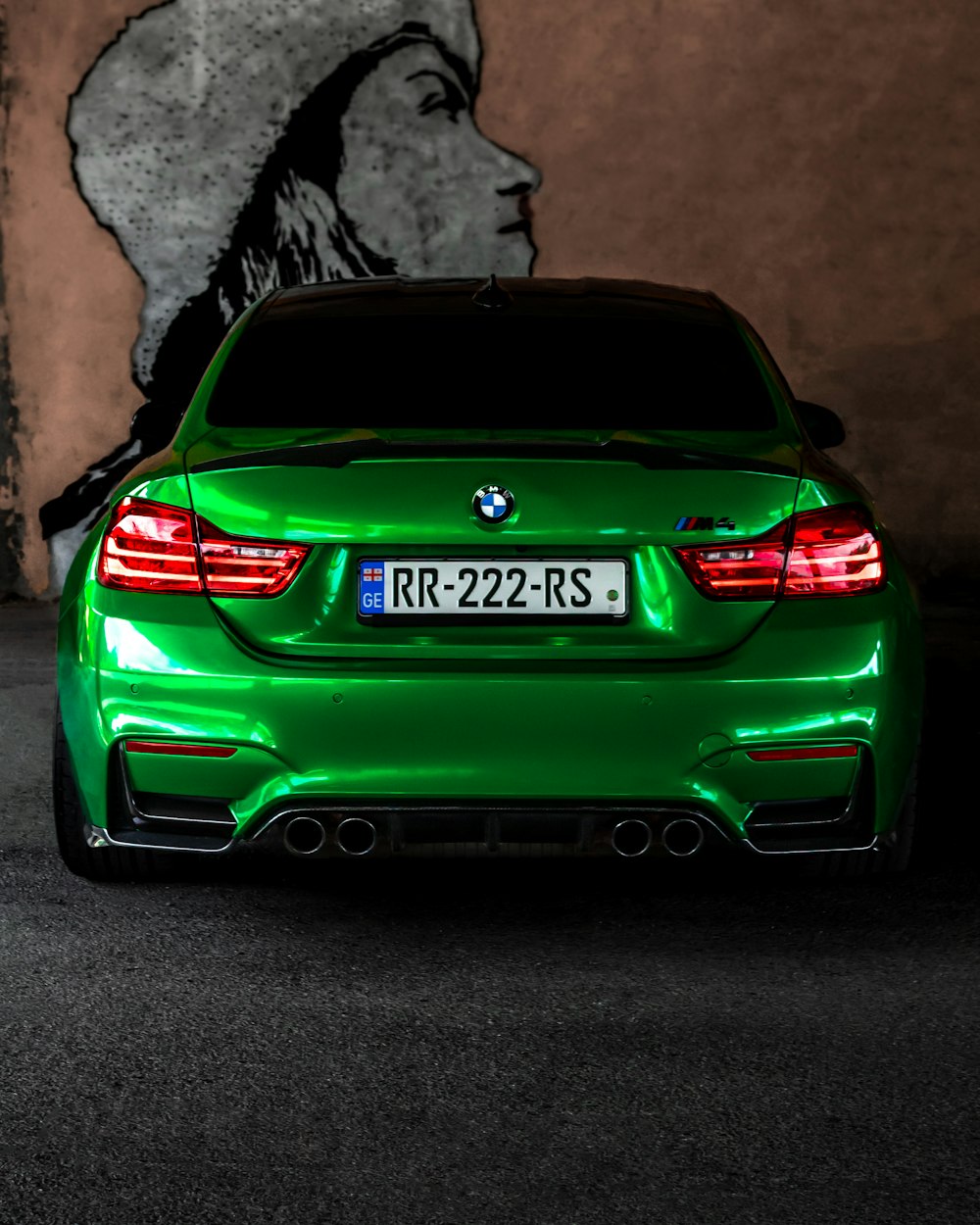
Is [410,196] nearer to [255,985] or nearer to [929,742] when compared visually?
[929,742]

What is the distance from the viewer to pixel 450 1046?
3402 millimetres

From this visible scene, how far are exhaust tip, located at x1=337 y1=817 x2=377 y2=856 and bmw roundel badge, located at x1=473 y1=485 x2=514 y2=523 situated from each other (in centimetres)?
68

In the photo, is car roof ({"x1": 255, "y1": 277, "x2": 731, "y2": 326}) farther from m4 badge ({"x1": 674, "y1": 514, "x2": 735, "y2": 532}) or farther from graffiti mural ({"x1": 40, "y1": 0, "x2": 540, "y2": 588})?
graffiti mural ({"x1": 40, "y1": 0, "x2": 540, "y2": 588})

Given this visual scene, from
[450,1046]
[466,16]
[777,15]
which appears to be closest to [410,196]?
[466,16]

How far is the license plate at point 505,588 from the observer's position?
147 inches

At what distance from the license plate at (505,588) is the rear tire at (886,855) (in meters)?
0.80

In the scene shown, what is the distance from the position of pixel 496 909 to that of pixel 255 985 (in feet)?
2.60

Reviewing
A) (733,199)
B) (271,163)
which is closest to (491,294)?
(733,199)

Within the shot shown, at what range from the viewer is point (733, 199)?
10625 millimetres

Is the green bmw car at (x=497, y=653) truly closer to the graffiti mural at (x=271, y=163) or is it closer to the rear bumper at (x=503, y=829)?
the rear bumper at (x=503, y=829)

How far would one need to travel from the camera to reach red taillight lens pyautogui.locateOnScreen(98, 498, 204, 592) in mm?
3816

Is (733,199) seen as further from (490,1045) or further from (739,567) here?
(490,1045)

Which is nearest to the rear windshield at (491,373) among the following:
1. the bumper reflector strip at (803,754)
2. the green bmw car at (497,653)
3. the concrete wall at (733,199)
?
the green bmw car at (497,653)

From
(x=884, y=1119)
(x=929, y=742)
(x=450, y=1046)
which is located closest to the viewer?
(x=884, y=1119)
